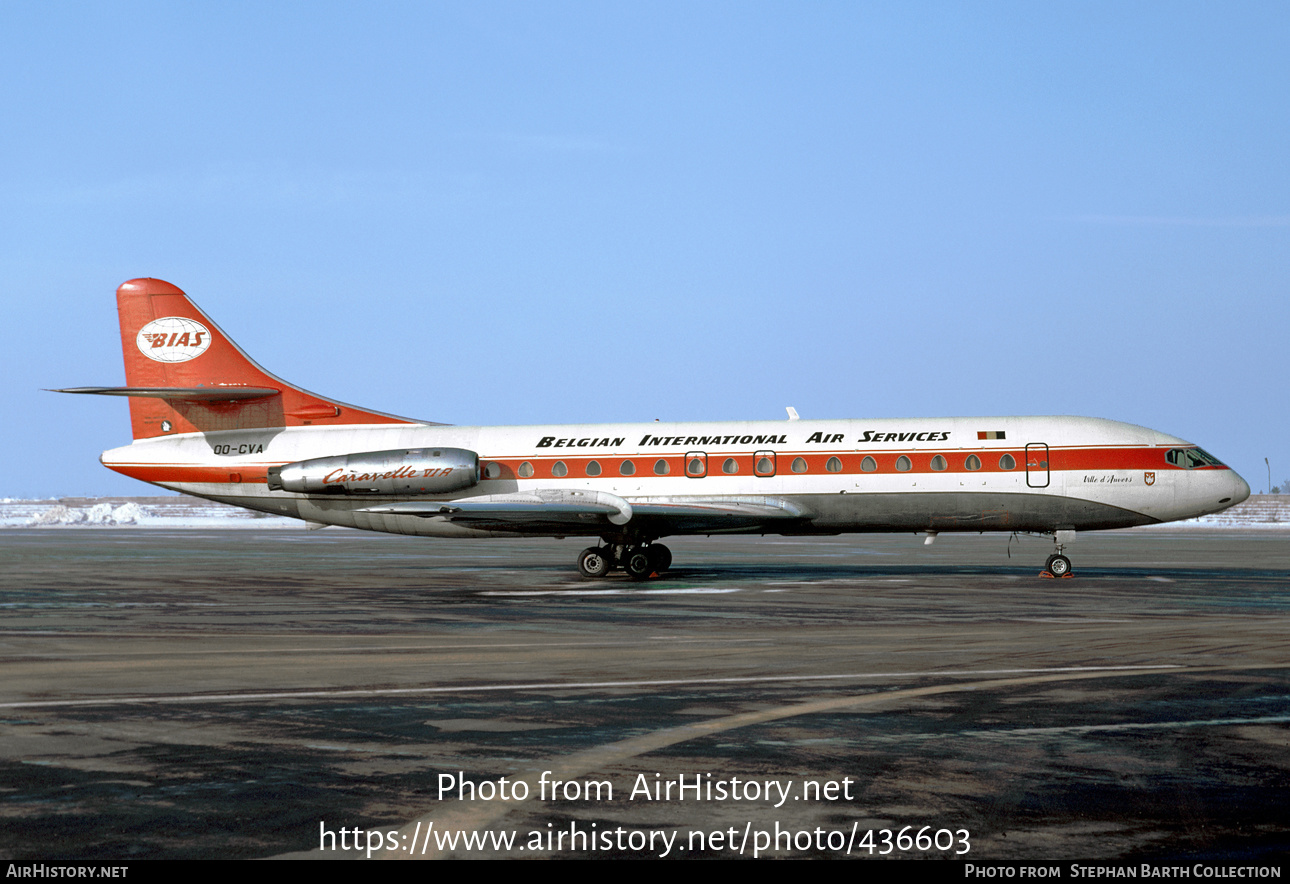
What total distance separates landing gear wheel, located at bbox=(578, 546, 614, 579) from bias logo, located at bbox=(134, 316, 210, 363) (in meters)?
11.3

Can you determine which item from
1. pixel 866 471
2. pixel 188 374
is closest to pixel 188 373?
pixel 188 374

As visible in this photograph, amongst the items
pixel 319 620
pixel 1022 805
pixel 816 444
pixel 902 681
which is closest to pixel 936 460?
pixel 816 444

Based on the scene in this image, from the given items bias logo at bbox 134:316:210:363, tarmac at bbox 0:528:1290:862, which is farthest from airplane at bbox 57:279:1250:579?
tarmac at bbox 0:528:1290:862

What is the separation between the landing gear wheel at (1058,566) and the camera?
27.4m

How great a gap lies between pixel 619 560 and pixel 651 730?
774 inches

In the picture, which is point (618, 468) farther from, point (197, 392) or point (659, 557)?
point (197, 392)

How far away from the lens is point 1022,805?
6.92 metres

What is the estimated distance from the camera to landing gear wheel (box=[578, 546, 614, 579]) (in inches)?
1133

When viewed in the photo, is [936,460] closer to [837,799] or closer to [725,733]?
[725,733]

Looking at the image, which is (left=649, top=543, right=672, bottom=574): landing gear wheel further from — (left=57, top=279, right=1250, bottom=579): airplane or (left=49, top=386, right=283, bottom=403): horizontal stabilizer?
(left=49, top=386, right=283, bottom=403): horizontal stabilizer

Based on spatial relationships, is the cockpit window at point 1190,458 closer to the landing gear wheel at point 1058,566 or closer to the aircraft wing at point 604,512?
the landing gear wheel at point 1058,566

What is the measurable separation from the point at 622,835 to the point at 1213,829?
311cm

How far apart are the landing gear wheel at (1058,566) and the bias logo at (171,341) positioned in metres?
21.3

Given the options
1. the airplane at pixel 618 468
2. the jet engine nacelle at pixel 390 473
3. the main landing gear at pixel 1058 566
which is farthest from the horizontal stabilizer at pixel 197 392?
the main landing gear at pixel 1058 566
